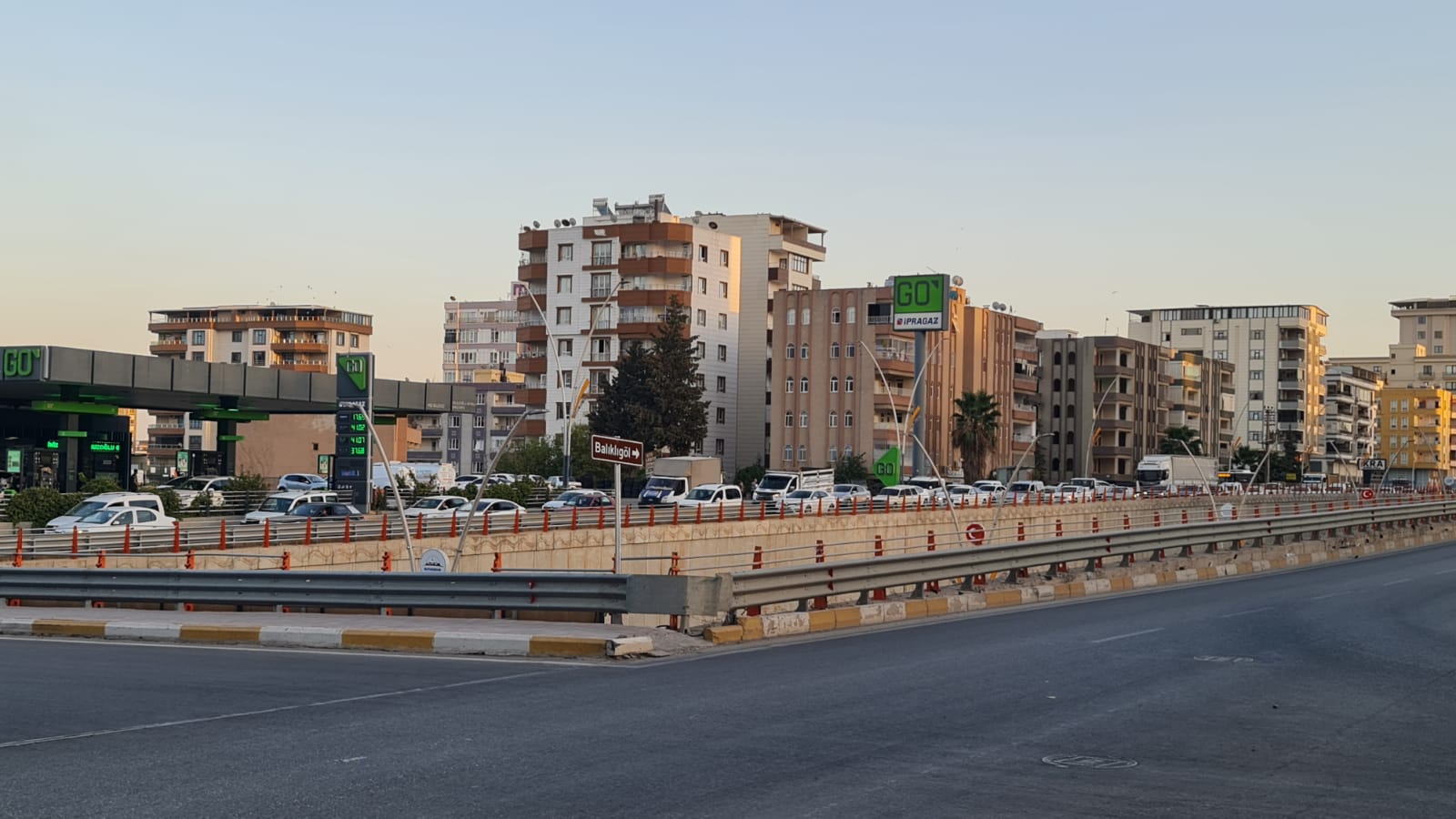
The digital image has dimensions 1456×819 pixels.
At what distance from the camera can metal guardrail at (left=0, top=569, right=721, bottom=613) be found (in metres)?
18.3

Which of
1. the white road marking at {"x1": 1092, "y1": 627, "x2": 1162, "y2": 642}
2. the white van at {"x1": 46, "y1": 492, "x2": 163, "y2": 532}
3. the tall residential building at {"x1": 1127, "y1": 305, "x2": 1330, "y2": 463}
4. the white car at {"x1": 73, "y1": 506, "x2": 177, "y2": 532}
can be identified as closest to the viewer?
the white road marking at {"x1": 1092, "y1": 627, "x2": 1162, "y2": 642}

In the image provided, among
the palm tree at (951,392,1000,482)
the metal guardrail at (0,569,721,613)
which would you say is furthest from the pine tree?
the metal guardrail at (0,569,721,613)

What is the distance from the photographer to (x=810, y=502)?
6150 cm

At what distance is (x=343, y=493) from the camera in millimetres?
50531

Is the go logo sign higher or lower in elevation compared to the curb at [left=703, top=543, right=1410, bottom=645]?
higher

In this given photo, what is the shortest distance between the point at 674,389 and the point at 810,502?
33.2 metres

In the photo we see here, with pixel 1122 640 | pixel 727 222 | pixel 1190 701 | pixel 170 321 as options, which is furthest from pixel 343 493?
pixel 170 321

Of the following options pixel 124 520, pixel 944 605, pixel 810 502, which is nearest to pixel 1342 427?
pixel 810 502

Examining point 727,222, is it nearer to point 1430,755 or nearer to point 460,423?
point 460,423

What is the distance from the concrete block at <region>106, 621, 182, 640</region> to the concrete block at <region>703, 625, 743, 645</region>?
7.01 meters

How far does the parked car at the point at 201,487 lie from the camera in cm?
5591

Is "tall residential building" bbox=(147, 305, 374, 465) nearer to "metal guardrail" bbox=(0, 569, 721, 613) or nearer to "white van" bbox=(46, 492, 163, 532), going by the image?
"white van" bbox=(46, 492, 163, 532)

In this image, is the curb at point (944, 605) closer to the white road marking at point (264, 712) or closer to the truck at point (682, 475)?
the white road marking at point (264, 712)

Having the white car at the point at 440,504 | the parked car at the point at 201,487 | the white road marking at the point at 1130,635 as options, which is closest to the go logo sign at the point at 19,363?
the parked car at the point at 201,487
